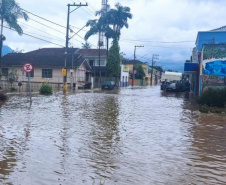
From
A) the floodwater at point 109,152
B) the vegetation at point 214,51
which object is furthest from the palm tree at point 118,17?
the floodwater at point 109,152

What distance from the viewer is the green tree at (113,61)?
5706 cm

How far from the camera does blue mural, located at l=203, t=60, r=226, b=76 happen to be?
24.5m

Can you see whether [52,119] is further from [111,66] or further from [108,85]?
[111,66]

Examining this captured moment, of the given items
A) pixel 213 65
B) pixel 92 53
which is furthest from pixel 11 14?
pixel 92 53

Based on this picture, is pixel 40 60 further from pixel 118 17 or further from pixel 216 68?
pixel 216 68

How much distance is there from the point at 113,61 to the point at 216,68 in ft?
112

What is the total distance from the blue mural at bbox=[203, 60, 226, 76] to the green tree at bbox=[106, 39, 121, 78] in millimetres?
33003

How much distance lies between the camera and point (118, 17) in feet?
181

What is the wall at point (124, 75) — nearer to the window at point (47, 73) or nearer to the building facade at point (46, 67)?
the building facade at point (46, 67)

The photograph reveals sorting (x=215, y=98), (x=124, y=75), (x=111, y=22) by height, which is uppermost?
(x=111, y=22)

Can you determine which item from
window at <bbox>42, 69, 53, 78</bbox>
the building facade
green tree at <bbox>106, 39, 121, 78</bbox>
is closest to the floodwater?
the building facade

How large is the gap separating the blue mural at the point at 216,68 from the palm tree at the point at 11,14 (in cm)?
2085

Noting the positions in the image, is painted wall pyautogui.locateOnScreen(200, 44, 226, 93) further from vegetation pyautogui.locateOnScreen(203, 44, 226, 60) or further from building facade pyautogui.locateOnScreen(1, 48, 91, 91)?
building facade pyautogui.locateOnScreen(1, 48, 91, 91)

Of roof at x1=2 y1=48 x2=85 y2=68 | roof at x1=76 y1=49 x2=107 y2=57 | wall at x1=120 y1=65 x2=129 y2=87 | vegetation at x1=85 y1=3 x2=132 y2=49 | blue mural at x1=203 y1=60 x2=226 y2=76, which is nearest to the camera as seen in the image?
blue mural at x1=203 y1=60 x2=226 y2=76
